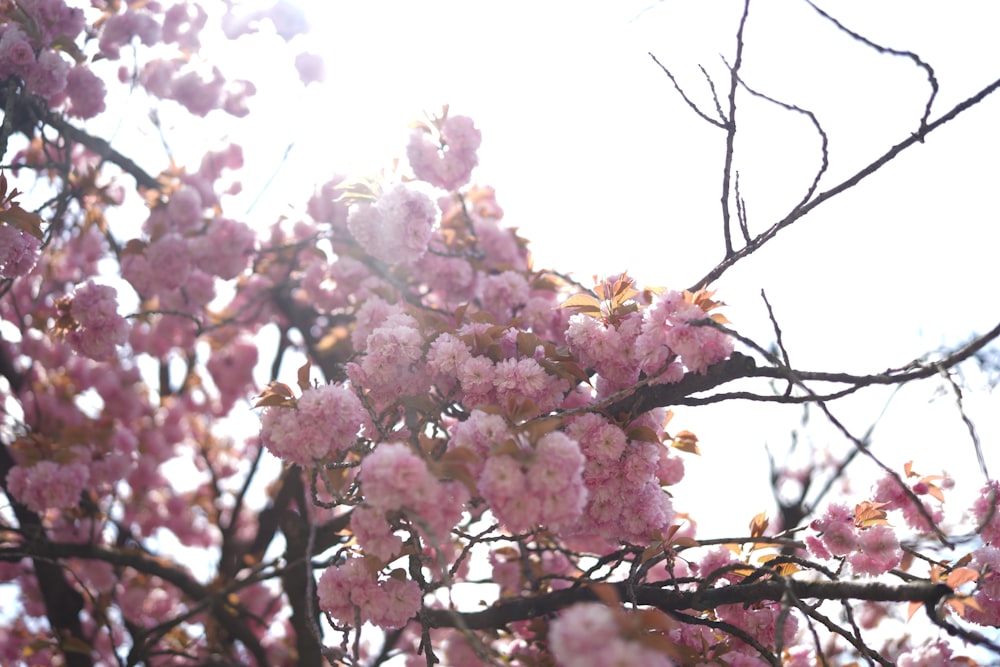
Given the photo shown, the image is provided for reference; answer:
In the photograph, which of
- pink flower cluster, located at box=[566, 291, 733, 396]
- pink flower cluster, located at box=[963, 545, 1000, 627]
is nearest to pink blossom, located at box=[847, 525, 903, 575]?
pink flower cluster, located at box=[963, 545, 1000, 627]

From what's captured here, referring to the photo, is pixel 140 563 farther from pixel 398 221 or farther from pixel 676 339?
pixel 676 339

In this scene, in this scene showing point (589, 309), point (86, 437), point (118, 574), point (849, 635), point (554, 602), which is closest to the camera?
point (849, 635)

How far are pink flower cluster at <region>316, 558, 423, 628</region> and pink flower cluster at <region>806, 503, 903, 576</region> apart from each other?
1123 mm

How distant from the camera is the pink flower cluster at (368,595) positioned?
5.41 ft

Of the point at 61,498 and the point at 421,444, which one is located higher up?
the point at 61,498

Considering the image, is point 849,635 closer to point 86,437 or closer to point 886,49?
point 886,49

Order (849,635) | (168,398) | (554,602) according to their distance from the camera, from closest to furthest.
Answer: (849,635) → (554,602) → (168,398)

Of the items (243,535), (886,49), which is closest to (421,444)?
(886,49)

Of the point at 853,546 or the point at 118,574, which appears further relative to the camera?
the point at 118,574

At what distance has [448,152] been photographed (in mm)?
2895

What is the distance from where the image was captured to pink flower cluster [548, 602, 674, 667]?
969mm

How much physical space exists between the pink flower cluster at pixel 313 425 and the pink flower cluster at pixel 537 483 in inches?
18.8

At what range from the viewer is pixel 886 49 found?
1.37m

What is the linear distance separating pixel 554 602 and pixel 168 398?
4.78m
